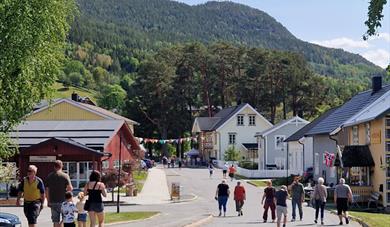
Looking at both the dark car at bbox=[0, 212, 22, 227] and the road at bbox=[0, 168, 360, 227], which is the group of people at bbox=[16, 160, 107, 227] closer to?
the dark car at bbox=[0, 212, 22, 227]

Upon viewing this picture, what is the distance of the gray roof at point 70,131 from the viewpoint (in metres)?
52.7

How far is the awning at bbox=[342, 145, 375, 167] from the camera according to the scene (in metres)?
41.8

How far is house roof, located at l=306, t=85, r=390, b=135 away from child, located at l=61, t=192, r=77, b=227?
30.8 meters

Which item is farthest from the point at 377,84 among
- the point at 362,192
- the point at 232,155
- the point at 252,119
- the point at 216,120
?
the point at 216,120

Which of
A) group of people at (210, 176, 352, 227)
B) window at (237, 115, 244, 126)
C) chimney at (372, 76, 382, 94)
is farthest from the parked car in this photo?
window at (237, 115, 244, 126)

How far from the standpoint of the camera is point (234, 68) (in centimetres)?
11781

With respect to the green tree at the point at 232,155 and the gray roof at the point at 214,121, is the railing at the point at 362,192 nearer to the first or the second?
the green tree at the point at 232,155

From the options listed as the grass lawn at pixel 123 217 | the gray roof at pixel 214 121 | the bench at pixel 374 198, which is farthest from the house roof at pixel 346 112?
the gray roof at pixel 214 121

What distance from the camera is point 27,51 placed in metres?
23.0

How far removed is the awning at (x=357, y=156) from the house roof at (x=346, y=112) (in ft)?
11.4

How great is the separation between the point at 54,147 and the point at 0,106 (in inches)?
976

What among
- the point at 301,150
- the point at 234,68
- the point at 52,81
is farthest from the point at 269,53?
the point at 52,81

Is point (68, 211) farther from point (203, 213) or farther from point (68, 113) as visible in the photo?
point (68, 113)

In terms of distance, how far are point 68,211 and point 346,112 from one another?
113ft
